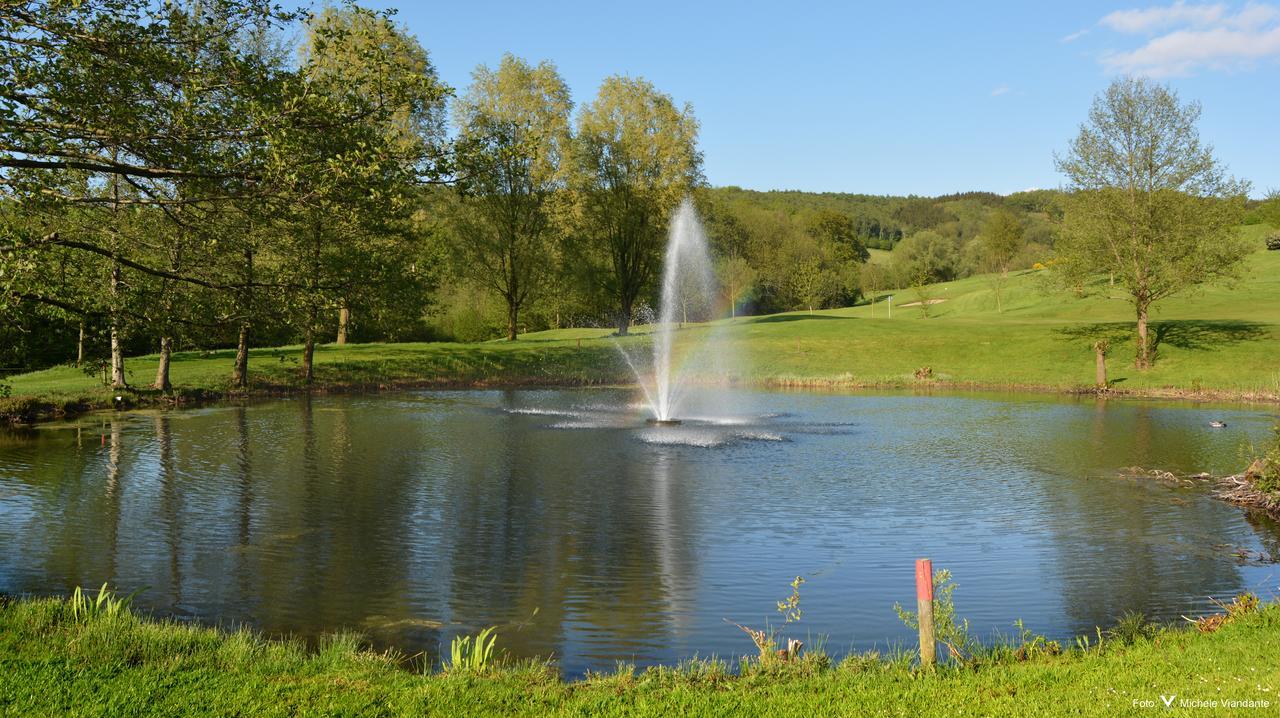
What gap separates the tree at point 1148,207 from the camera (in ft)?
152

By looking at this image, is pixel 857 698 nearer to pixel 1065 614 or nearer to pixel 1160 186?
pixel 1065 614

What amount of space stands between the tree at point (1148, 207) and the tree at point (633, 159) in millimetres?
30209

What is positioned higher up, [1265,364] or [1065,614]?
[1265,364]

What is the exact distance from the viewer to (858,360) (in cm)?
5672

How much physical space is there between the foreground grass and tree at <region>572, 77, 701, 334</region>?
6009 cm

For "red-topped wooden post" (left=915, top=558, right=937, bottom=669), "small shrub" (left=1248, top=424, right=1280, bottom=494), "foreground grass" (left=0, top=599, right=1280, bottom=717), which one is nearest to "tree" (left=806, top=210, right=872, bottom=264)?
"small shrub" (left=1248, top=424, right=1280, bottom=494)

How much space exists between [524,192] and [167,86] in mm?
52403

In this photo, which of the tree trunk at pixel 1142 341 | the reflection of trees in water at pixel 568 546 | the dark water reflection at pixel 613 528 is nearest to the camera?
the reflection of trees in water at pixel 568 546

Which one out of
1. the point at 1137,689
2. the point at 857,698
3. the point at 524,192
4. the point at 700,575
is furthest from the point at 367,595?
the point at 524,192

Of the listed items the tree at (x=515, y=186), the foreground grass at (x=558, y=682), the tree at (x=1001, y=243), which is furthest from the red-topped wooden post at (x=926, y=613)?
the tree at (x=1001, y=243)

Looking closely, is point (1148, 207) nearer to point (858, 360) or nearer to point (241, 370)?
point (858, 360)

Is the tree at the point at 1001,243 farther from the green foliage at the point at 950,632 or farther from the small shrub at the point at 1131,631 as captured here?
the green foliage at the point at 950,632

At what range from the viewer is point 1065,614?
1243 centimetres

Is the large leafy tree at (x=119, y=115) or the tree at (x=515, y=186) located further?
the tree at (x=515, y=186)
